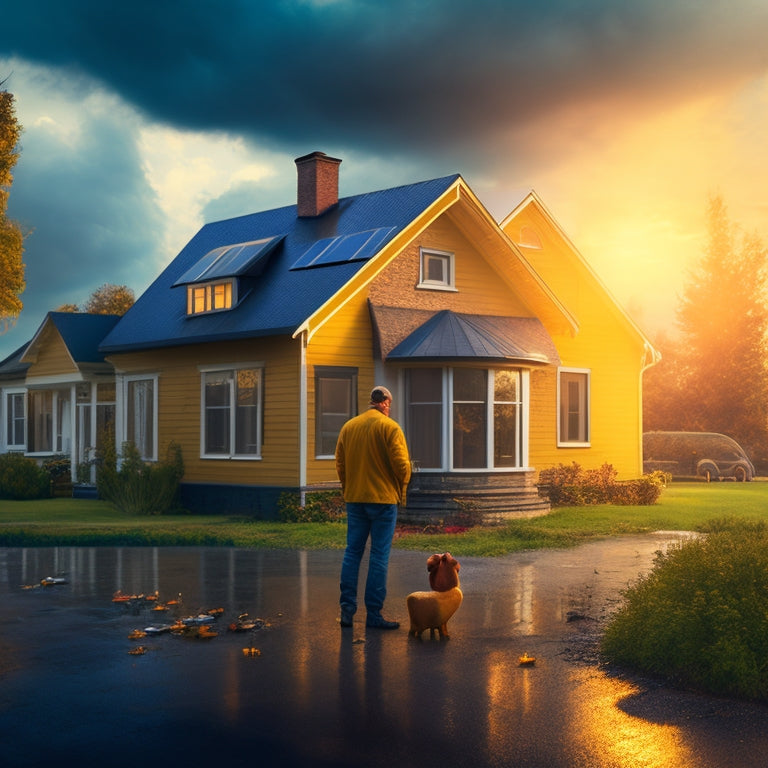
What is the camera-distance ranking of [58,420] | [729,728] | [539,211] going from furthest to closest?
[58,420] → [539,211] → [729,728]

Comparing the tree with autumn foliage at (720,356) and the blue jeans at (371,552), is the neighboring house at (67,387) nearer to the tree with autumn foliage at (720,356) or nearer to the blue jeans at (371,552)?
the blue jeans at (371,552)

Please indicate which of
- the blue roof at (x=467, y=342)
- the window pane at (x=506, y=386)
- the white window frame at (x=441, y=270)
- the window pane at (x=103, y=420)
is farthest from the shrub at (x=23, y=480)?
the window pane at (x=506, y=386)

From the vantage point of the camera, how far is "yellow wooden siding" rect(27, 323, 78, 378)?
95.9ft

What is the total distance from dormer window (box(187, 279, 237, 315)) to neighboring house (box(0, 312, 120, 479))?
14.5 feet

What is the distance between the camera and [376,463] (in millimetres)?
10125

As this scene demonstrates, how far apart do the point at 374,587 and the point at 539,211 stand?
2044 cm

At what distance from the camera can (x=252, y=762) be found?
581 cm

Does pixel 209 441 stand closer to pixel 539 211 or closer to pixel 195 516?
pixel 195 516

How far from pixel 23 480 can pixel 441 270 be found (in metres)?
12.8

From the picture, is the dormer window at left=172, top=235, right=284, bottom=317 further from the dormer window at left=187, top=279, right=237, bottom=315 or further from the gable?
the gable

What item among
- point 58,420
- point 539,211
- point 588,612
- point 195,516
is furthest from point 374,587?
point 58,420

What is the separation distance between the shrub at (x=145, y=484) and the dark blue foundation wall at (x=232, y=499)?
0.38 metres

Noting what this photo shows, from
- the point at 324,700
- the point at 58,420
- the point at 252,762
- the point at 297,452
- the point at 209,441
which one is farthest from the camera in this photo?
the point at 58,420

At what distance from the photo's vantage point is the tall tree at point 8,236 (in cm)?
2928
